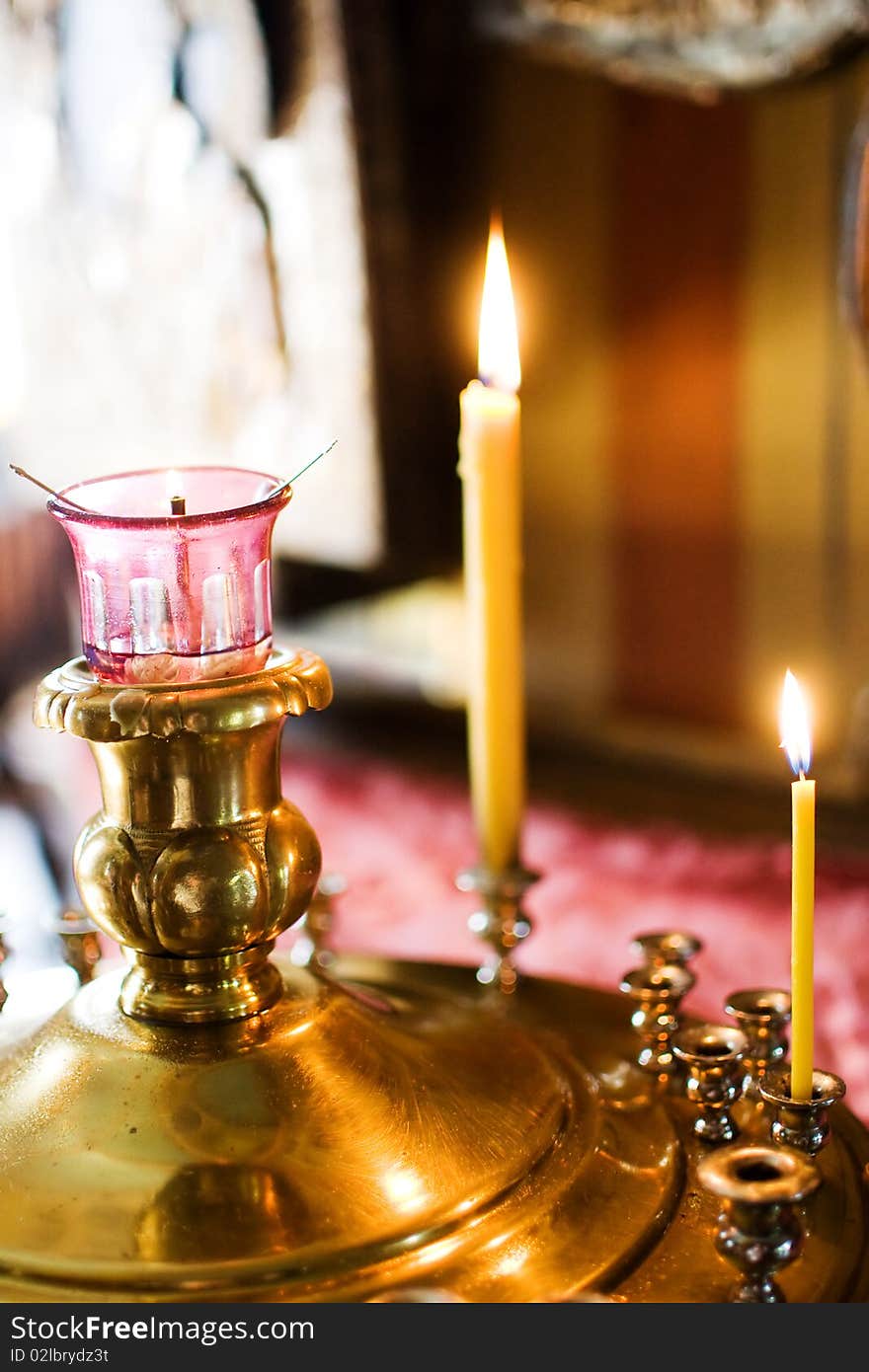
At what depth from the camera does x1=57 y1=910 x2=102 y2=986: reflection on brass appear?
23.4 inches

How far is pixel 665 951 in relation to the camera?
60 centimetres

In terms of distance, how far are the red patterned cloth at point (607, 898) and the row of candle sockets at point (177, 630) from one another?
0.67 metres

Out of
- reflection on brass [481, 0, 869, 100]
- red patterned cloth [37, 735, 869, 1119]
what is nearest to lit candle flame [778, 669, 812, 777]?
red patterned cloth [37, 735, 869, 1119]

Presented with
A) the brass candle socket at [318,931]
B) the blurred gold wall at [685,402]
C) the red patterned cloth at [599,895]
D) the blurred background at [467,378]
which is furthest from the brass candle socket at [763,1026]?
the blurred gold wall at [685,402]

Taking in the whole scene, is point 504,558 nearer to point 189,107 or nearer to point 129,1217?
point 129,1217

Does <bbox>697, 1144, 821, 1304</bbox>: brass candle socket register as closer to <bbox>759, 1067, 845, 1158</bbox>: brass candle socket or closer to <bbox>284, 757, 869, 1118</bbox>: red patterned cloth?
<bbox>759, 1067, 845, 1158</bbox>: brass candle socket

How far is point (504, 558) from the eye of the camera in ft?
2.12

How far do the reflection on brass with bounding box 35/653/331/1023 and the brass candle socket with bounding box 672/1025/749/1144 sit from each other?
14cm

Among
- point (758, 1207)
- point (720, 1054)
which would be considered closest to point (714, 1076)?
point (720, 1054)

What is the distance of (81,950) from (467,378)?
1.56 meters

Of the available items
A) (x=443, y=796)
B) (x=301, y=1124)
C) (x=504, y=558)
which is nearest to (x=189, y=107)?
(x=443, y=796)

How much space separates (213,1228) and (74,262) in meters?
1.51

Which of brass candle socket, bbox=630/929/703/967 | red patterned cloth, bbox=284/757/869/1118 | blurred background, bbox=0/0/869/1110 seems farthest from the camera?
blurred background, bbox=0/0/869/1110

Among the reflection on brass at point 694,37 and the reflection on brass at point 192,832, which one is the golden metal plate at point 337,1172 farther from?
the reflection on brass at point 694,37
